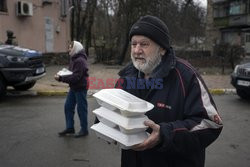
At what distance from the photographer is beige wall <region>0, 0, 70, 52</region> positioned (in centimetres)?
1538

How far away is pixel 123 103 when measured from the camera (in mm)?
1545

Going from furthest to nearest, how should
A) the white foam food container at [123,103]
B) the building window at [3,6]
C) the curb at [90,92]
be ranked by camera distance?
the building window at [3,6] → the curb at [90,92] → the white foam food container at [123,103]

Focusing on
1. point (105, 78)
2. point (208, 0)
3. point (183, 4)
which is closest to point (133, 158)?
point (105, 78)

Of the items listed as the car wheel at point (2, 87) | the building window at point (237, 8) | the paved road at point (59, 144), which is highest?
the building window at point (237, 8)

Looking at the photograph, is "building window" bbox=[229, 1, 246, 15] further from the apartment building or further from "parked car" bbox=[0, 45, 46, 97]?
"parked car" bbox=[0, 45, 46, 97]

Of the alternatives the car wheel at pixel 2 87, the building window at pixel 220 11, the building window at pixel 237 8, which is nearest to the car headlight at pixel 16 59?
the car wheel at pixel 2 87

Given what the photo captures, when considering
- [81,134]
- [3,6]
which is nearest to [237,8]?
[3,6]

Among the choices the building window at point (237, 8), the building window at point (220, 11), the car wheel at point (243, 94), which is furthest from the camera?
the building window at point (220, 11)

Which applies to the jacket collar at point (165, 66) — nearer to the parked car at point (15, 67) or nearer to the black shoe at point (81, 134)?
the black shoe at point (81, 134)

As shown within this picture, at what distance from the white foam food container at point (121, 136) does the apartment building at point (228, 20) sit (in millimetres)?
30413

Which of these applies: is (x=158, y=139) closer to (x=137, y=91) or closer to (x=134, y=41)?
(x=137, y=91)

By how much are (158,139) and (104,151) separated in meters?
2.89

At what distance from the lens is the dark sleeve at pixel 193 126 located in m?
1.64

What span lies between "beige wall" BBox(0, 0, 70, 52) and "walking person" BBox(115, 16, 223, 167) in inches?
554
